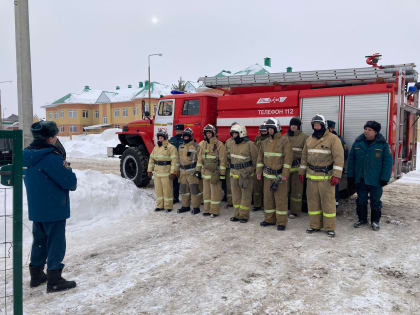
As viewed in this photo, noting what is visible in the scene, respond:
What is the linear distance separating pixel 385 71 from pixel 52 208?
6.27 meters

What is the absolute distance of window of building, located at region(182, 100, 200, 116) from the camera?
8.86 metres

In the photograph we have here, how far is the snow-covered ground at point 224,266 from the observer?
3.47m

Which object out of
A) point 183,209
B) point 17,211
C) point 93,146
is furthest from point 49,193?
point 93,146

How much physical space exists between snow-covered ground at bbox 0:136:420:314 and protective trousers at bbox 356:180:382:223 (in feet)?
1.06

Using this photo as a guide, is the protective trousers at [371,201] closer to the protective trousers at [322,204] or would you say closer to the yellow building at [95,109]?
the protective trousers at [322,204]

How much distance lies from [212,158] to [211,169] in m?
0.23

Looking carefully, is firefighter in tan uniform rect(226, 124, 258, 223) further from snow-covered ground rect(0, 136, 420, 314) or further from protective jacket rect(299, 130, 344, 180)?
protective jacket rect(299, 130, 344, 180)

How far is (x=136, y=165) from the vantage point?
1007cm

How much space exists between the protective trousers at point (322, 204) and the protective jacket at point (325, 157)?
14 cm

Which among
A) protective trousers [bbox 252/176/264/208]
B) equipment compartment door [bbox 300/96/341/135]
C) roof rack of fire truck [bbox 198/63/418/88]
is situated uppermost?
roof rack of fire truck [bbox 198/63/418/88]

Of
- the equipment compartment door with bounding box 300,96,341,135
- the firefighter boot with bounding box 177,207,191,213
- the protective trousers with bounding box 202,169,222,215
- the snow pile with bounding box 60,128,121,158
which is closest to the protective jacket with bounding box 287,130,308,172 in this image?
the equipment compartment door with bounding box 300,96,341,135

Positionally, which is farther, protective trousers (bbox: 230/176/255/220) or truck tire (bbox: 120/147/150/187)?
truck tire (bbox: 120/147/150/187)

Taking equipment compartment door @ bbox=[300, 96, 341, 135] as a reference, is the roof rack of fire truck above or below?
above

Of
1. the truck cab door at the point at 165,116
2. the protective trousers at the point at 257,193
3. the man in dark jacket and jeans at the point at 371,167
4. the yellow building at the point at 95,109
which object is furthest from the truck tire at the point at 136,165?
the yellow building at the point at 95,109
